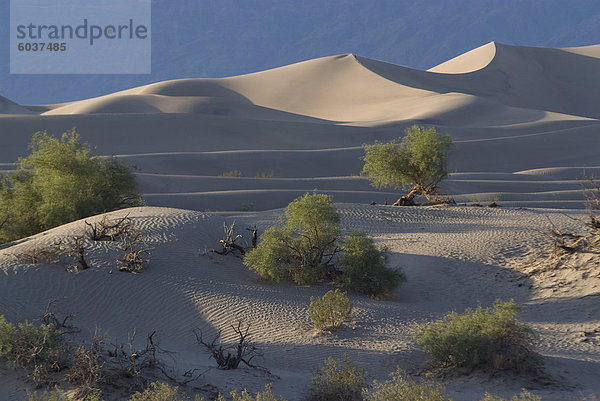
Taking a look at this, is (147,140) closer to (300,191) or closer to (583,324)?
(300,191)

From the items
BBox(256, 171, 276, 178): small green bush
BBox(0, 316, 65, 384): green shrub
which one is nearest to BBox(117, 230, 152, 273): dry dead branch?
BBox(0, 316, 65, 384): green shrub

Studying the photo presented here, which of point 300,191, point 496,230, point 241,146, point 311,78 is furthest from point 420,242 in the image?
point 311,78

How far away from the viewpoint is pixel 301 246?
48.1ft

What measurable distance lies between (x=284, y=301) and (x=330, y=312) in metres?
1.68

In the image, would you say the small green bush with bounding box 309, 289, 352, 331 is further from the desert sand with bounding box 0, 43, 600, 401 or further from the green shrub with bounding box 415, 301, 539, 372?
the green shrub with bounding box 415, 301, 539, 372

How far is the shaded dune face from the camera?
1197 inches

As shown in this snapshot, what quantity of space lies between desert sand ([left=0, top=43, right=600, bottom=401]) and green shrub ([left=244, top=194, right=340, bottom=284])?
357 mm

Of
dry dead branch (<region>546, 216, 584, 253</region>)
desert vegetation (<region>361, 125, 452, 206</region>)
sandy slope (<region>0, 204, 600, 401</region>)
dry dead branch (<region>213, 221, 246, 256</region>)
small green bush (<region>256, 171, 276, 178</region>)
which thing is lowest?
sandy slope (<region>0, 204, 600, 401</region>)

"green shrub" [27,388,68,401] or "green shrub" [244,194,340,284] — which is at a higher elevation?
"green shrub" [244,194,340,284]

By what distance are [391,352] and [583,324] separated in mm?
3622

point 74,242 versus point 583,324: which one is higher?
point 74,242

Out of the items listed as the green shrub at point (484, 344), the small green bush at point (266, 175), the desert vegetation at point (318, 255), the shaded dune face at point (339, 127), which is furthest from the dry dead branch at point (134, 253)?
the small green bush at point (266, 175)

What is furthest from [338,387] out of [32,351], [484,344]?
[32,351]

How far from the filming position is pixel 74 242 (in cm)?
1456
